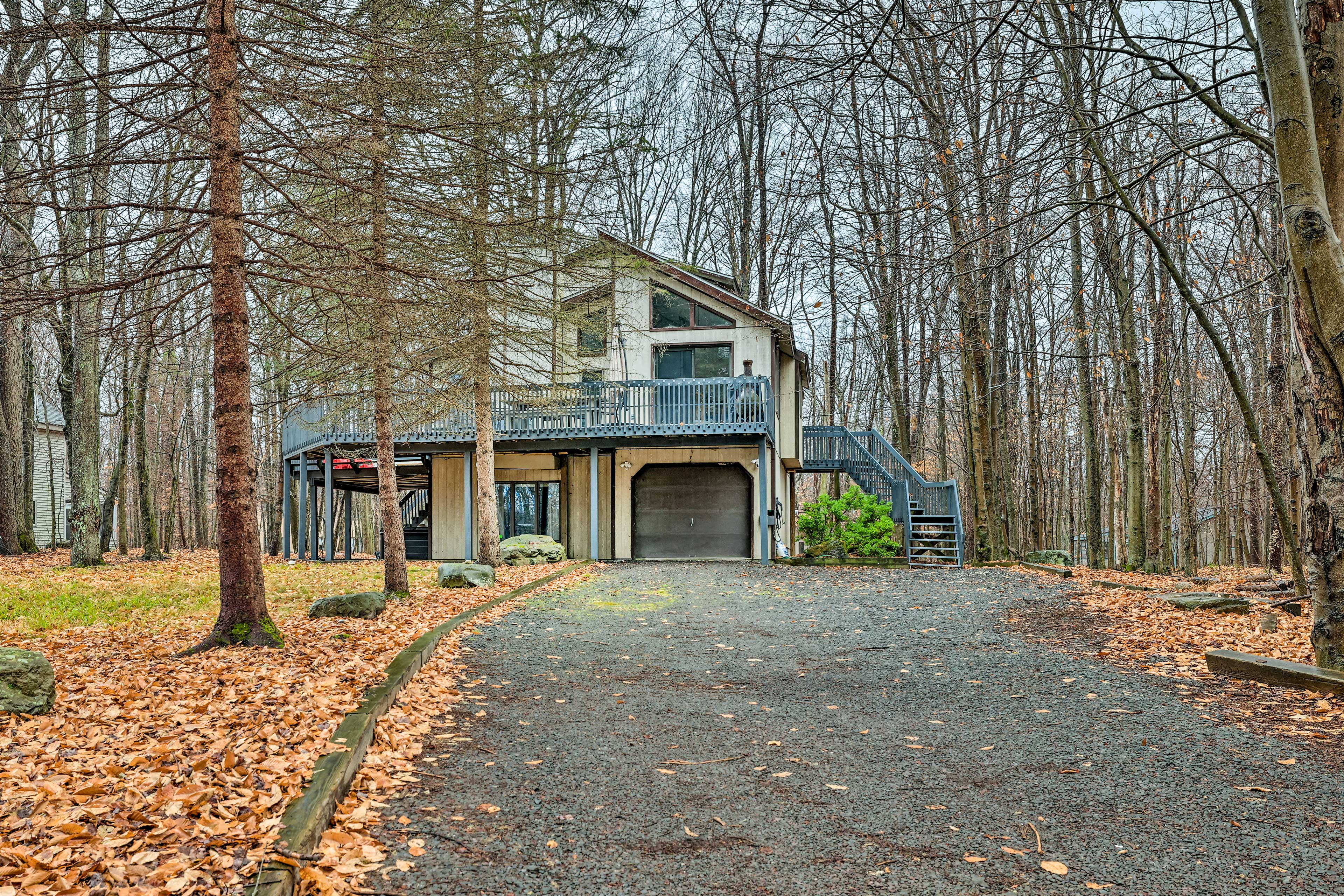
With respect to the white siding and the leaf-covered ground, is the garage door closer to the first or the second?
the leaf-covered ground

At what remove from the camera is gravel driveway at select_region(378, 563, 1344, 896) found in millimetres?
3193

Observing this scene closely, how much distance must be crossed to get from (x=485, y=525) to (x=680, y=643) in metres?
7.21

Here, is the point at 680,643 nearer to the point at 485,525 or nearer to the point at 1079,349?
the point at 485,525

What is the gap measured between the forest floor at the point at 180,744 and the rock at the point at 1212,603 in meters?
7.80

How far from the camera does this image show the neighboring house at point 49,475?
92.6 ft

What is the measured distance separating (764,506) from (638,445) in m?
3.30

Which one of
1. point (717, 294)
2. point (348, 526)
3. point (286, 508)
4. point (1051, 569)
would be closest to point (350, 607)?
point (1051, 569)

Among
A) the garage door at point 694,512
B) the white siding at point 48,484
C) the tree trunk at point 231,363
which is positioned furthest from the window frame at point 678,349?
the white siding at point 48,484

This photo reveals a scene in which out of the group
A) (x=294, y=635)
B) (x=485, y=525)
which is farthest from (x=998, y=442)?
(x=294, y=635)

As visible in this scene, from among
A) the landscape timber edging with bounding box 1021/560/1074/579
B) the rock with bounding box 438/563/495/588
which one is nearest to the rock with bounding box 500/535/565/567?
the rock with bounding box 438/563/495/588

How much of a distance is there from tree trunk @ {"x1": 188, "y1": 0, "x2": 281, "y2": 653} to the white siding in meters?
25.3

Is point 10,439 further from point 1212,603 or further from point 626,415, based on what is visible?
point 1212,603

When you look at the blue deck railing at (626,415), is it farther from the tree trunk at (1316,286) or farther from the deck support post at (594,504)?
the tree trunk at (1316,286)

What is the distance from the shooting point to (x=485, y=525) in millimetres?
14875
